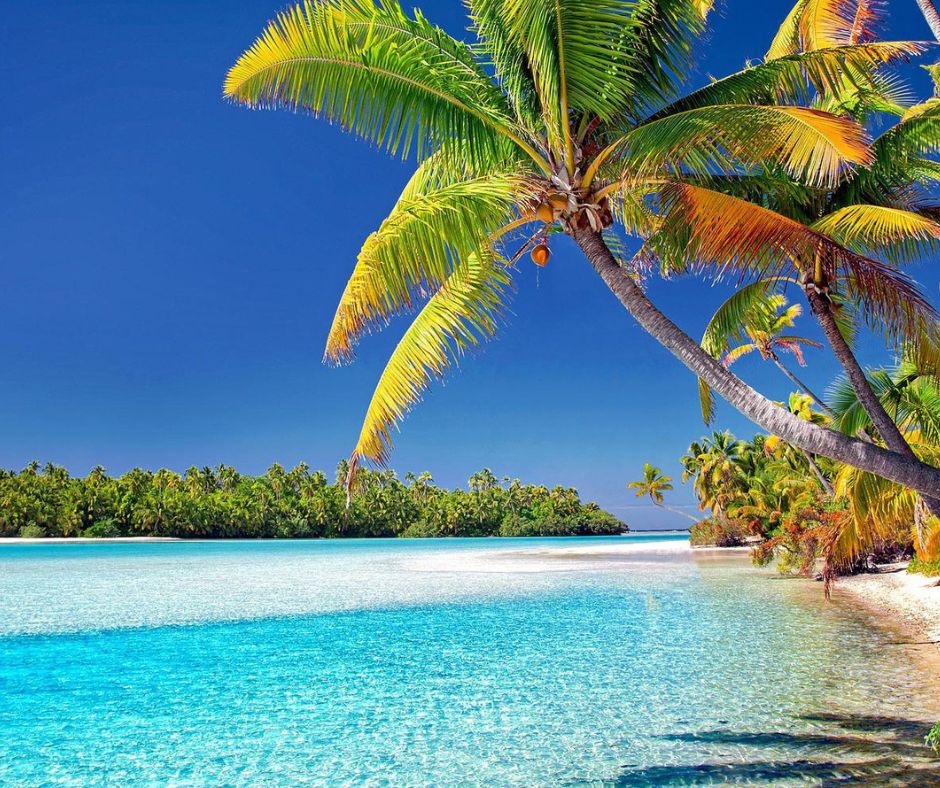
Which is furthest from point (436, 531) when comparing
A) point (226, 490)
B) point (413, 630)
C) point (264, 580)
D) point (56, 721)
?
point (56, 721)

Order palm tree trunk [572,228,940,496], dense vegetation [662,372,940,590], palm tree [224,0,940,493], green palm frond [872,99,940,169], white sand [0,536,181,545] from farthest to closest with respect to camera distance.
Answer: white sand [0,536,181,545] → dense vegetation [662,372,940,590] → green palm frond [872,99,940,169] → palm tree [224,0,940,493] → palm tree trunk [572,228,940,496]

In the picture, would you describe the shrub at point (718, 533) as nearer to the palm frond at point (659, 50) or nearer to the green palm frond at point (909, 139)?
the green palm frond at point (909, 139)

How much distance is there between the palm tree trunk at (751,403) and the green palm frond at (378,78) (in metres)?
0.92

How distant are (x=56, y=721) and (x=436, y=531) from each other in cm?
7377

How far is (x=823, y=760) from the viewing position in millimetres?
5316

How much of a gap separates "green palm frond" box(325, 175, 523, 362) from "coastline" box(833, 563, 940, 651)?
8975mm

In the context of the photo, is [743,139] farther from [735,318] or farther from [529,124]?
[735,318]

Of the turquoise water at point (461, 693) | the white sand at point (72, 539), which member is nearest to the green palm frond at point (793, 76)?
the turquoise water at point (461, 693)

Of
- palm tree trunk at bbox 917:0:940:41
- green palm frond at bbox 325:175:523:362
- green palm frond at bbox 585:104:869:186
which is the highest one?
palm tree trunk at bbox 917:0:940:41

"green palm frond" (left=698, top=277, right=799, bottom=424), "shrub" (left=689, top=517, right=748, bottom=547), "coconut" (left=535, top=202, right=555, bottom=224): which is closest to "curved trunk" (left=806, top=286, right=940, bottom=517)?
"green palm frond" (left=698, top=277, right=799, bottom=424)

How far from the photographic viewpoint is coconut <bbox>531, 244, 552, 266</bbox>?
16.3 feet

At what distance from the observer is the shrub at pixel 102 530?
57.9m

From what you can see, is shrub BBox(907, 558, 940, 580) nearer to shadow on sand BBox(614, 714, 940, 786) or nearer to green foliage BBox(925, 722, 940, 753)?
shadow on sand BBox(614, 714, 940, 786)

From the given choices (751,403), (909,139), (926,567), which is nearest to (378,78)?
(751,403)
